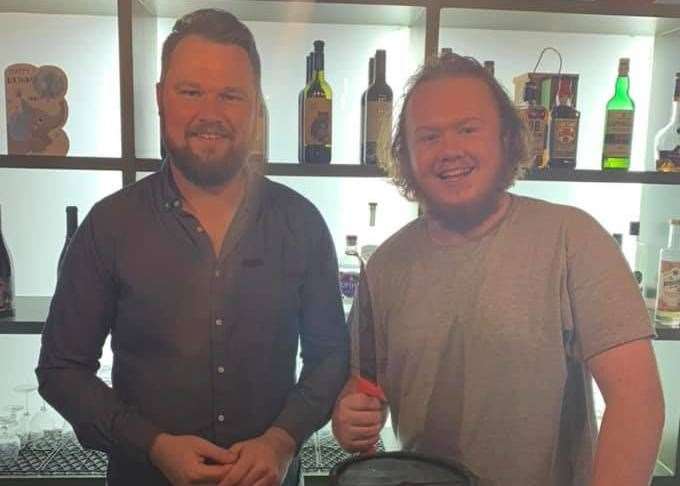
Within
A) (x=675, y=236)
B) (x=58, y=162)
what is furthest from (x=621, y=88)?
(x=58, y=162)

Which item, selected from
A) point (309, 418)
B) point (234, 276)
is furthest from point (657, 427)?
point (234, 276)

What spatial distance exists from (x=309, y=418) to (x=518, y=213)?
47 cm

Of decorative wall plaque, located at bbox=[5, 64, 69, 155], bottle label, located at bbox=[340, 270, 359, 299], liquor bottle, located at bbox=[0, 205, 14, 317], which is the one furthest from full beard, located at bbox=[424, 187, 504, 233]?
liquor bottle, located at bbox=[0, 205, 14, 317]

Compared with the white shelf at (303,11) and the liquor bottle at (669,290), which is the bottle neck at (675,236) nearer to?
the liquor bottle at (669,290)

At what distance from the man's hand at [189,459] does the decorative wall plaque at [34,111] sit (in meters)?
0.81

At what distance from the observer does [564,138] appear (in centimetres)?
160

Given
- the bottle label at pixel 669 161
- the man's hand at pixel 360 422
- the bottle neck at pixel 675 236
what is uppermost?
the bottle label at pixel 669 161

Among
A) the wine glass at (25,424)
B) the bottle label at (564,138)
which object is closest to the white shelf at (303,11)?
the bottle label at (564,138)

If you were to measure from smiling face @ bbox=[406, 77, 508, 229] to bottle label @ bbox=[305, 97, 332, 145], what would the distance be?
524 mm

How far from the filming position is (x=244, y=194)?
1.10m

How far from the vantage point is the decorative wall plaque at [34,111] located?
1.50 meters

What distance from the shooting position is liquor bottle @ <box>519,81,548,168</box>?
157 cm

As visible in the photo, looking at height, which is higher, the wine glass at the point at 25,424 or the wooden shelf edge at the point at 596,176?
the wooden shelf edge at the point at 596,176

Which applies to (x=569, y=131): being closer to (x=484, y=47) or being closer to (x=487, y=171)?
(x=484, y=47)
